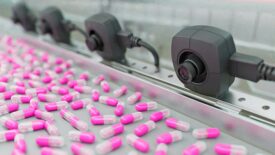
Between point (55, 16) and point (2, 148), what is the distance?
69 cm

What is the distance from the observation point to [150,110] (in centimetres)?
66

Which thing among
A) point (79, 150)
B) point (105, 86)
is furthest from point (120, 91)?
point (79, 150)

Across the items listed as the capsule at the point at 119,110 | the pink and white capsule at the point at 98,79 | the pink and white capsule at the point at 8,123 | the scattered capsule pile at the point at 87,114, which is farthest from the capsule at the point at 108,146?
the pink and white capsule at the point at 98,79

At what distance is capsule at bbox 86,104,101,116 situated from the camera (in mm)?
633

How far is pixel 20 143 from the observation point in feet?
1.70

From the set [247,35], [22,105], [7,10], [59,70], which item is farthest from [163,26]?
[7,10]

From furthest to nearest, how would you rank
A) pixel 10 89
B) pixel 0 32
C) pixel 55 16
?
pixel 0 32
pixel 55 16
pixel 10 89

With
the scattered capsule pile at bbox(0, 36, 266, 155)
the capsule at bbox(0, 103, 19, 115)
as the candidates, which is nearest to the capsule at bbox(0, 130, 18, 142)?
the scattered capsule pile at bbox(0, 36, 266, 155)

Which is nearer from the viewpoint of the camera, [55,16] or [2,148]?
[2,148]

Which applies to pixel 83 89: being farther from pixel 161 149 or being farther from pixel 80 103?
pixel 161 149

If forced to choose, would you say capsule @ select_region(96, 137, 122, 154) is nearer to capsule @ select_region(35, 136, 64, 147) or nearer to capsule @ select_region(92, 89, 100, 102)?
capsule @ select_region(35, 136, 64, 147)

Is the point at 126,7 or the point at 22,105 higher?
the point at 126,7

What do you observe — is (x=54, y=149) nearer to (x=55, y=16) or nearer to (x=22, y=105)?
(x=22, y=105)

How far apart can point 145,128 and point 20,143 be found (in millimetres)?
264
